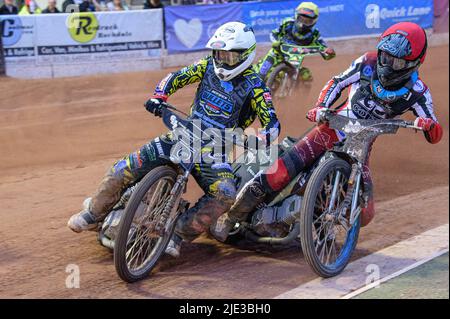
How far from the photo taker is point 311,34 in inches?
442

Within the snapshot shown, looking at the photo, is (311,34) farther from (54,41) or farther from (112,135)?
(54,41)

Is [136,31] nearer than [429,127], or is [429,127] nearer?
[429,127]

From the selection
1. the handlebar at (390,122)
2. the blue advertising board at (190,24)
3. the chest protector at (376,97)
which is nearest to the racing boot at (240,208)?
the handlebar at (390,122)

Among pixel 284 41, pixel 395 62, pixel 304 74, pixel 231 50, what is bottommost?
pixel 304 74

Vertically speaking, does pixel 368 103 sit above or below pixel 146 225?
above

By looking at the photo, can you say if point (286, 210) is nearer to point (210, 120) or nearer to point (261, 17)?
point (210, 120)

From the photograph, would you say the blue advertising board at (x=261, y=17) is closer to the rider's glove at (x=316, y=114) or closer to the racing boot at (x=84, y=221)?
the rider's glove at (x=316, y=114)

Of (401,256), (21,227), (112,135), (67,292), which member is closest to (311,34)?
(112,135)

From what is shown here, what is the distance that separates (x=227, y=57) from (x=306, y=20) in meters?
5.58

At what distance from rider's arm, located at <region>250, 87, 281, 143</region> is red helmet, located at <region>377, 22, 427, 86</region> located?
0.98 meters

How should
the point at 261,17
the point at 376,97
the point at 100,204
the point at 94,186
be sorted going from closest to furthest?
the point at 100,204 < the point at 376,97 < the point at 94,186 < the point at 261,17

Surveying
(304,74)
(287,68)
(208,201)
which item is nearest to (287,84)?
(287,68)

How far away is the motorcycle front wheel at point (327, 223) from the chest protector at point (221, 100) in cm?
82

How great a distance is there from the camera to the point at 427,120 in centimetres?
543
